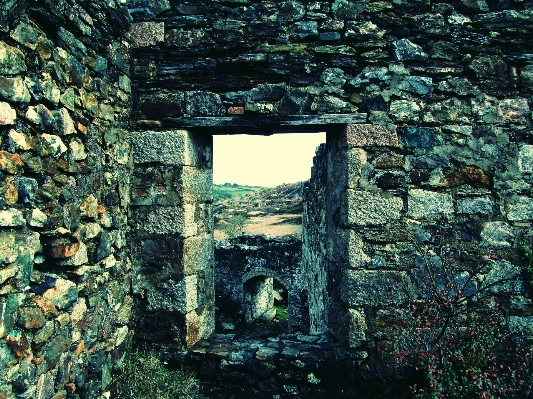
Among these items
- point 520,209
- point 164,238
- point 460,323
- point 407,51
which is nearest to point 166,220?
point 164,238

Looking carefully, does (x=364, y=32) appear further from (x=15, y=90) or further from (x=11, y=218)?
(x=11, y=218)

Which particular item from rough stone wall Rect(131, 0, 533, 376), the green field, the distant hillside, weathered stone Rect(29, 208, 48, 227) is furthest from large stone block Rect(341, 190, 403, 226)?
the green field

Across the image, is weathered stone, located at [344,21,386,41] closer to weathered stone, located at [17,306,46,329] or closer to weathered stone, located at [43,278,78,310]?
weathered stone, located at [43,278,78,310]

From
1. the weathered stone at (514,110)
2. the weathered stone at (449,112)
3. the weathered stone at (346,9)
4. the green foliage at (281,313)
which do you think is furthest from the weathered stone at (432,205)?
the green foliage at (281,313)

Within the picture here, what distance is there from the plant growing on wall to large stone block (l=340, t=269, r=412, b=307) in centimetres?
10

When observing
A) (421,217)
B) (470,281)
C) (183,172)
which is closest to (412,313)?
(470,281)

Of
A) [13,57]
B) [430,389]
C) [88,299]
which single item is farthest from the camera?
[430,389]

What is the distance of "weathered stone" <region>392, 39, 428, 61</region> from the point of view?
3.32 m

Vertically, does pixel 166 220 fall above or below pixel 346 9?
below

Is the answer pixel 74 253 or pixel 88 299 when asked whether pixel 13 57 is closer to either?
pixel 74 253

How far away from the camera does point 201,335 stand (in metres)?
3.67

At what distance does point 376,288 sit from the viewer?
3311 millimetres

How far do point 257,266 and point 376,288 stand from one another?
730cm

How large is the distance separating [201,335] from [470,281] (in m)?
2.37
